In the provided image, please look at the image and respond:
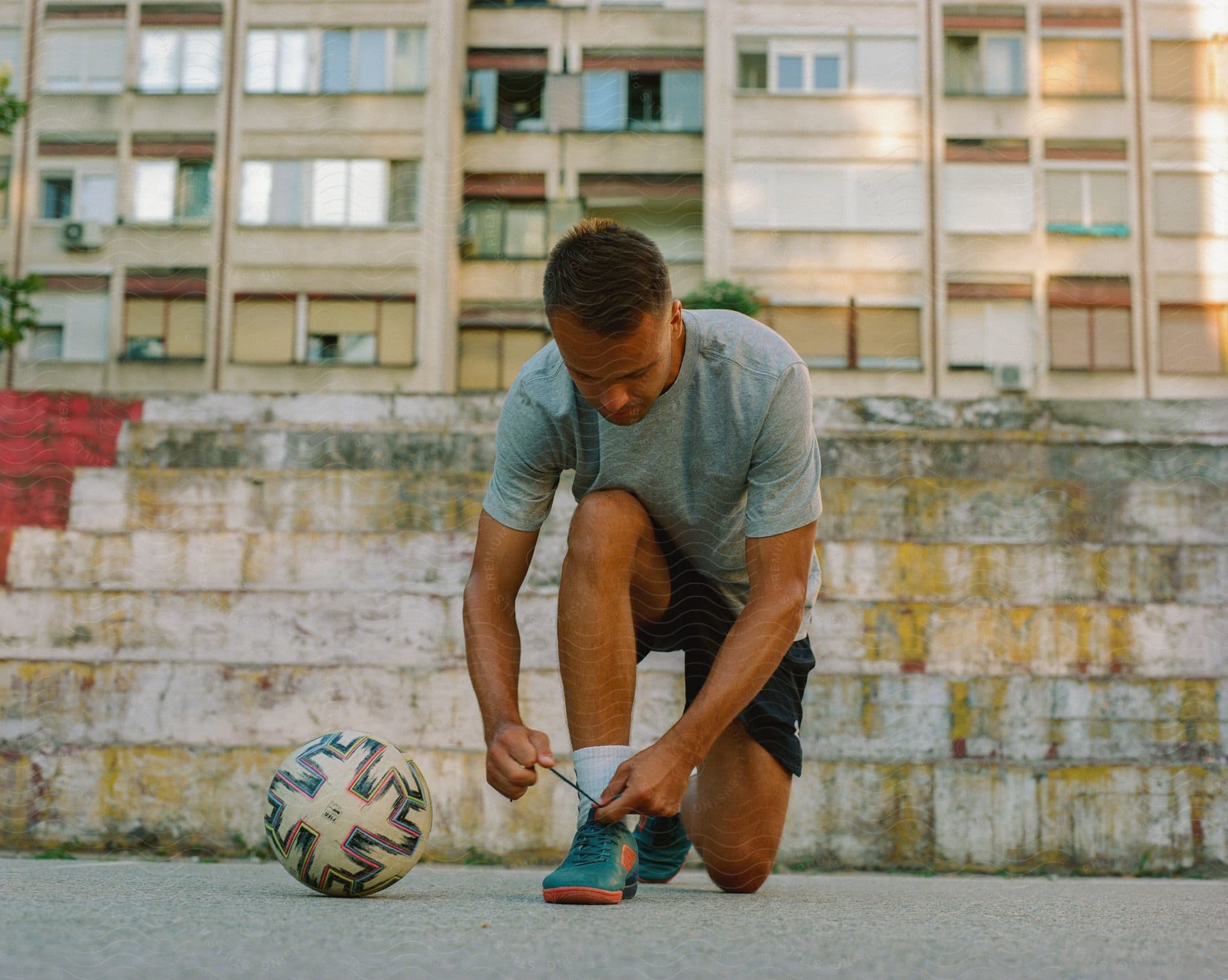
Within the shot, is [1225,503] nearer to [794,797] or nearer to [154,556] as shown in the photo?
[794,797]

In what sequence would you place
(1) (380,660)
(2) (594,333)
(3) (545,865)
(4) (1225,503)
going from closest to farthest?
(2) (594,333), (3) (545,865), (1) (380,660), (4) (1225,503)

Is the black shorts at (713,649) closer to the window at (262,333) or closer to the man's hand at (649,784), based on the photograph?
the man's hand at (649,784)

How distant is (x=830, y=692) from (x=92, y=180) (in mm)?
11858

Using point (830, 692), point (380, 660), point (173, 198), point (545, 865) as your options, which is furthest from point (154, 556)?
point (173, 198)

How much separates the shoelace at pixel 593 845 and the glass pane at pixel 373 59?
11.6 m

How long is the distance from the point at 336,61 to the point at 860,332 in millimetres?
5728

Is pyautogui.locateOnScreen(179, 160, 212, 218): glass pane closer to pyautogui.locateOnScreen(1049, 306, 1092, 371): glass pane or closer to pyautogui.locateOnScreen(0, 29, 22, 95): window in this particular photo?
pyautogui.locateOnScreen(0, 29, 22, 95): window

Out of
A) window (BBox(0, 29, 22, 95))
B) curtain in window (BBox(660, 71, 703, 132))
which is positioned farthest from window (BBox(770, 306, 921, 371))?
window (BBox(0, 29, 22, 95))

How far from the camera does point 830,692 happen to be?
3748 millimetres

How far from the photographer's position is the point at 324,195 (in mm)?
12852

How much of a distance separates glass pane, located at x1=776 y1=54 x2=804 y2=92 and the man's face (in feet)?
35.0

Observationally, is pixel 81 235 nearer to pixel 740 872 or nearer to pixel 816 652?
pixel 816 652

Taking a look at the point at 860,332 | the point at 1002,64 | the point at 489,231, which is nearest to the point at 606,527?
the point at 860,332

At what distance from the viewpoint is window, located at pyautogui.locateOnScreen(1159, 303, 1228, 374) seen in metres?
10.4
